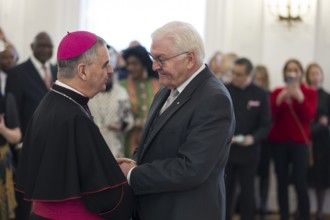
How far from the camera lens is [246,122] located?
614 centimetres

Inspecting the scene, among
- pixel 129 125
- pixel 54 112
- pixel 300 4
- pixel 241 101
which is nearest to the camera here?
pixel 54 112

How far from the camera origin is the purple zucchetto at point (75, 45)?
283 cm

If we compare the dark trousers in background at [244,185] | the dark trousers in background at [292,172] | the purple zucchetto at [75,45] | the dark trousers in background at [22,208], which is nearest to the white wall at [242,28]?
the dark trousers in background at [292,172]

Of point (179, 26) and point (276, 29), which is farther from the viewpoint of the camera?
point (276, 29)

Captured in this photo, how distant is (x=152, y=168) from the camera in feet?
9.88

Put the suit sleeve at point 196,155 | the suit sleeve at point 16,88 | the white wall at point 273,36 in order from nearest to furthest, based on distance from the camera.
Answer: the suit sleeve at point 196,155, the suit sleeve at point 16,88, the white wall at point 273,36

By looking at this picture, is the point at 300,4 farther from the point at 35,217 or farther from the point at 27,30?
the point at 35,217

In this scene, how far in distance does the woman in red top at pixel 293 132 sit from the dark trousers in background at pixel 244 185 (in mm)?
527

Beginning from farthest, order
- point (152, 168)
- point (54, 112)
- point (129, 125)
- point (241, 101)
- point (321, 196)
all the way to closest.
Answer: point (321, 196)
point (241, 101)
point (129, 125)
point (152, 168)
point (54, 112)

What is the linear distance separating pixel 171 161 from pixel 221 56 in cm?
460

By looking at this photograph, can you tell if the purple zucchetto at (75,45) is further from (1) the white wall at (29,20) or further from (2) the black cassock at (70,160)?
(1) the white wall at (29,20)

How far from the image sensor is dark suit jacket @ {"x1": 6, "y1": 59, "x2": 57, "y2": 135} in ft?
19.3

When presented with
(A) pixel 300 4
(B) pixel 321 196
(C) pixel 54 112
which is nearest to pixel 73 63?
(C) pixel 54 112

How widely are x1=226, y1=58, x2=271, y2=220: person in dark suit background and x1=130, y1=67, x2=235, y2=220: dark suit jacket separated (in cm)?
296
